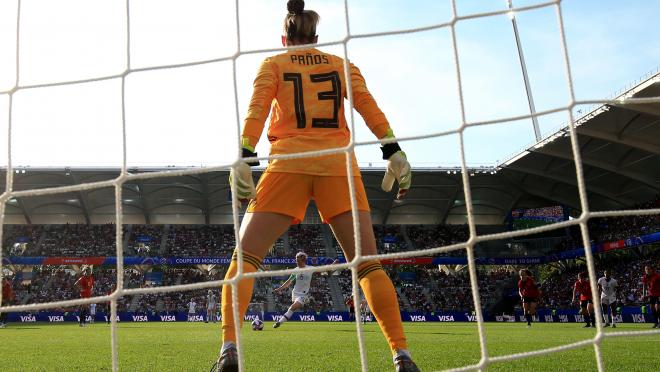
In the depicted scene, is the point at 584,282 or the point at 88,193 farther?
the point at 88,193

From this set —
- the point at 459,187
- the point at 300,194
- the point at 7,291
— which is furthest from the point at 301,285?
the point at 459,187

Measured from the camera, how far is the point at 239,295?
258 centimetres

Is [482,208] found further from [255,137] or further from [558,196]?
[255,137]

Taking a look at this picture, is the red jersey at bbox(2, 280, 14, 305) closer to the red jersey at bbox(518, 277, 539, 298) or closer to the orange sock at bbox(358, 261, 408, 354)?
the orange sock at bbox(358, 261, 408, 354)

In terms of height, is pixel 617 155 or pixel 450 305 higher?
pixel 617 155

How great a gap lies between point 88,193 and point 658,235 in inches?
987

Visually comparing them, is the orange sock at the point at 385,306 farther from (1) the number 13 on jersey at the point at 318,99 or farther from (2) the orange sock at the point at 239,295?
(1) the number 13 on jersey at the point at 318,99

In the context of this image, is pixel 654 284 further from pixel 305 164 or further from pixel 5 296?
pixel 5 296

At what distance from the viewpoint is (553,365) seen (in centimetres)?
403

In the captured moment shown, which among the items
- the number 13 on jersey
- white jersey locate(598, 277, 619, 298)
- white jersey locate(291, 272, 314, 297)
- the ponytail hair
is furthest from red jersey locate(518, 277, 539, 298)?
the ponytail hair

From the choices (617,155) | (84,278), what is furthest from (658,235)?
(84,278)

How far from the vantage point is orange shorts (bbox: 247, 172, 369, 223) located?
Answer: 2.68 metres

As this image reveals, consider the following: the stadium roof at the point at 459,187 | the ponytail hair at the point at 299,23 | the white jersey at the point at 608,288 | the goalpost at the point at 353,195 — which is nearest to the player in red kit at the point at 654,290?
the white jersey at the point at 608,288

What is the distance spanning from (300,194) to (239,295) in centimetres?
A: 52
